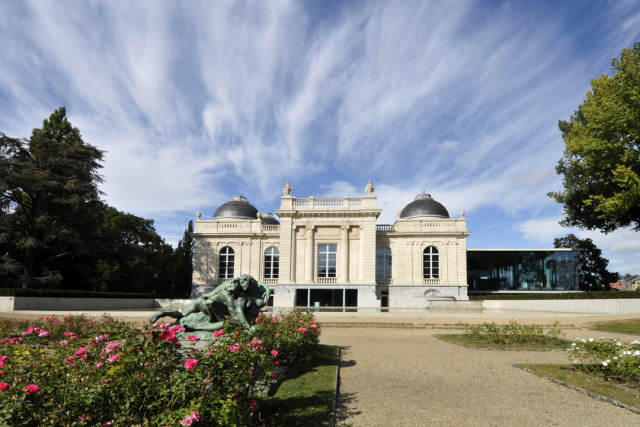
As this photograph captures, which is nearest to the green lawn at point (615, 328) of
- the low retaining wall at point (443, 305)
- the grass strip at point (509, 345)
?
the grass strip at point (509, 345)

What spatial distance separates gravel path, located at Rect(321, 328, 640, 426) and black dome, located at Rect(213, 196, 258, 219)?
119 ft

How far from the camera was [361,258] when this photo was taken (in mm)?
37719

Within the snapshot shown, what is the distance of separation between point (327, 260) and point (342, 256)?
1.77 meters

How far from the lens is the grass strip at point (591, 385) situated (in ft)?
20.2

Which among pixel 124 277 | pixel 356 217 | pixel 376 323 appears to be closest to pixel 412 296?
pixel 356 217

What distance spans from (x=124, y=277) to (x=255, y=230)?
47.8ft

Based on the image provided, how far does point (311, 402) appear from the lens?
19.6 ft

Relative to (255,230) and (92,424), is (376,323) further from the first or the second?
(255,230)

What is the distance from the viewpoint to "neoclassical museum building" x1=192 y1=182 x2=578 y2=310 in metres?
37.4

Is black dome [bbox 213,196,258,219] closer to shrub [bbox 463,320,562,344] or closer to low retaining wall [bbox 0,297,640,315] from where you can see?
low retaining wall [bbox 0,297,640,315]

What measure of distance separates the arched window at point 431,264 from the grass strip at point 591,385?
31032 mm

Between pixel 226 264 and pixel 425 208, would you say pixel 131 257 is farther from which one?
pixel 425 208

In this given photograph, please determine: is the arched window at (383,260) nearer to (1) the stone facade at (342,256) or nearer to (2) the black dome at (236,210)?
(1) the stone facade at (342,256)

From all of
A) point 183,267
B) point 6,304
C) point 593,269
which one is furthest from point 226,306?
point 593,269
